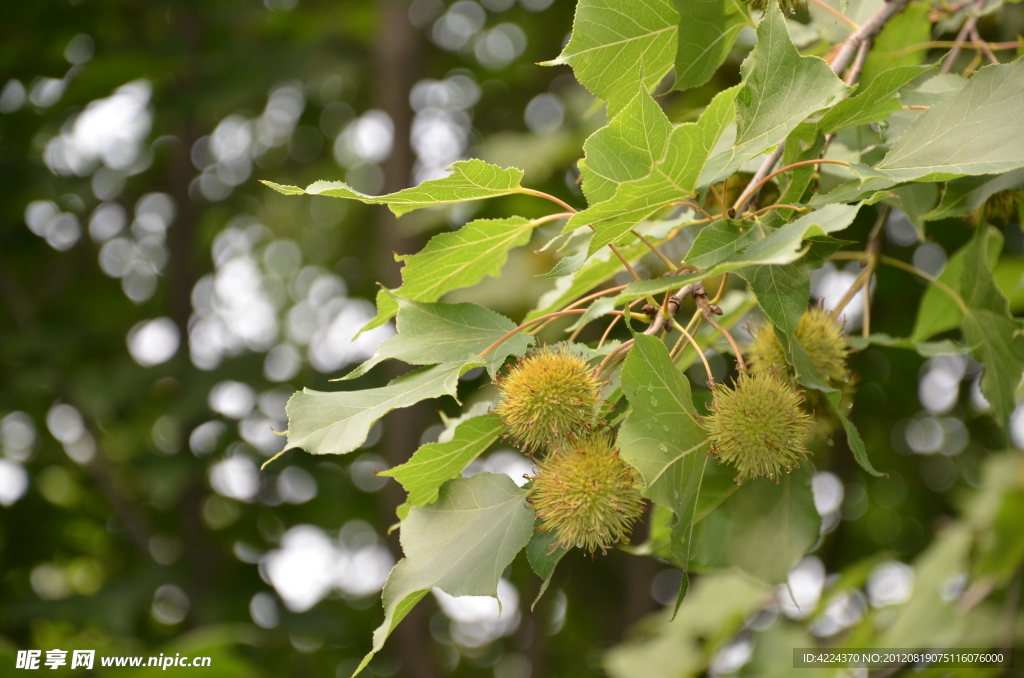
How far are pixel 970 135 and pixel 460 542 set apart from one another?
2.87ft

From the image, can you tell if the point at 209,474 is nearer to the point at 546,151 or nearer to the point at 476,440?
the point at 546,151

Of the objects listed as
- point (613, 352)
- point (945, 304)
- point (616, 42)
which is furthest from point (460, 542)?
point (945, 304)

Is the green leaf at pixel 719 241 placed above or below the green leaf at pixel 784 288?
above

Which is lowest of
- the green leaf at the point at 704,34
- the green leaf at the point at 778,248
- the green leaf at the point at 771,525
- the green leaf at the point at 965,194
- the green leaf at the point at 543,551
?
the green leaf at the point at 771,525

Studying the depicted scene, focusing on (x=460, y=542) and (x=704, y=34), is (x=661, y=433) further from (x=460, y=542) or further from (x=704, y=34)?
(x=704, y=34)

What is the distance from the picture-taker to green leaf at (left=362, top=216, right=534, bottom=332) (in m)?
1.20

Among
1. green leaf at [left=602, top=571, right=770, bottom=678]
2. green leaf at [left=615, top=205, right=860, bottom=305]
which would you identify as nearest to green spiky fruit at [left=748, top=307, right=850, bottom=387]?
green leaf at [left=615, top=205, right=860, bottom=305]

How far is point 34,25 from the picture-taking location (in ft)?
12.6

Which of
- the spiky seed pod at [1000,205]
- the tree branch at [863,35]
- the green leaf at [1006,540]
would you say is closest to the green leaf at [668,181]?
the tree branch at [863,35]

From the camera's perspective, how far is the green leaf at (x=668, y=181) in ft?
3.01

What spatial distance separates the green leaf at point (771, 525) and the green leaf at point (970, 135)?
54 centimetres

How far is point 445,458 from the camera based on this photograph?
1.10m

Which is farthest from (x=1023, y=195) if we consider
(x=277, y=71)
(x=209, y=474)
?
(x=209, y=474)

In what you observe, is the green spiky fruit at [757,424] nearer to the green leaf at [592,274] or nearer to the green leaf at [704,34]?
the green leaf at [592,274]
